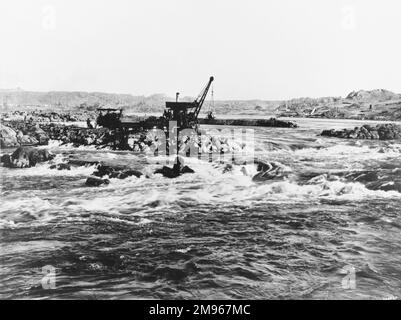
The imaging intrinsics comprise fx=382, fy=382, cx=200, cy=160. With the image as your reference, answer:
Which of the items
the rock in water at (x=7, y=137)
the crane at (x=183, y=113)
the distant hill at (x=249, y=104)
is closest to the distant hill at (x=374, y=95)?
the distant hill at (x=249, y=104)

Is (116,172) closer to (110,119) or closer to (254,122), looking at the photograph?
(110,119)

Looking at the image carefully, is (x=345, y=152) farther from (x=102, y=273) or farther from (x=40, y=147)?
(x=40, y=147)

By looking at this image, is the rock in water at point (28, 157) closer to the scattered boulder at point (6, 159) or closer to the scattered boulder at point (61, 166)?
the scattered boulder at point (6, 159)

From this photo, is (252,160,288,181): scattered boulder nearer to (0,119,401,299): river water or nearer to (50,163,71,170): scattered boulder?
(0,119,401,299): river water

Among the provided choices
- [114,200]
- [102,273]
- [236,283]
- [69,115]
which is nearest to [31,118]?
[69,115]

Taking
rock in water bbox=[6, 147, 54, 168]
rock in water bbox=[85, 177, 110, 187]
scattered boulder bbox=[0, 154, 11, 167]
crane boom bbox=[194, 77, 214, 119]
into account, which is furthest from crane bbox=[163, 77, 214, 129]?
scattered boulder bbox=[0, 154, 11, 167]

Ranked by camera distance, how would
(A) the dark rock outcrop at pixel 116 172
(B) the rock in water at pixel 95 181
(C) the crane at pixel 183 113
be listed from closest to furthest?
(B) the rock in water at pixel 95 181, (A) the dark rock outcrop at pixel 116 172, (C) the crane at pixel 183 113
